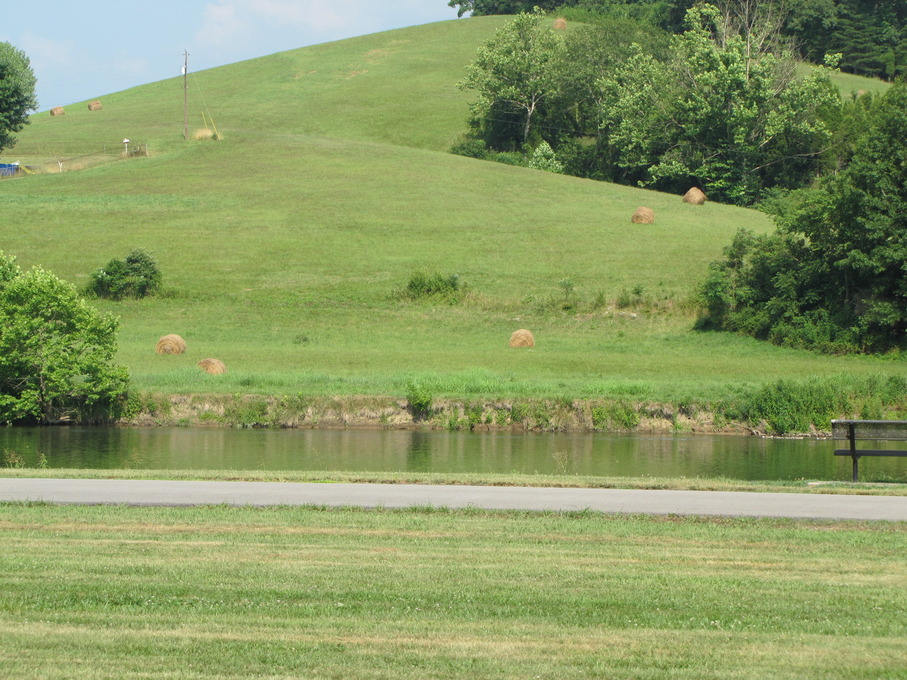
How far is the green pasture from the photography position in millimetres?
7355

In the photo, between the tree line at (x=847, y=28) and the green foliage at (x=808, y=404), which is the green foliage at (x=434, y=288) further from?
the tree line at (x=847, y=28)

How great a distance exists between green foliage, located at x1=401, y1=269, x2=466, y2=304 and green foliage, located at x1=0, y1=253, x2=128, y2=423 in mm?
19850

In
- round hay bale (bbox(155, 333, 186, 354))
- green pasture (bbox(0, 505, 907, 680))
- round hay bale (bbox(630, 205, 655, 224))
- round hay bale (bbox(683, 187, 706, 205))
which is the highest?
round hay bale (bbox(683, 187, 706, 205))

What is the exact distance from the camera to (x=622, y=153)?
8306cm

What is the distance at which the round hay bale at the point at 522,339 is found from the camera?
132 ft

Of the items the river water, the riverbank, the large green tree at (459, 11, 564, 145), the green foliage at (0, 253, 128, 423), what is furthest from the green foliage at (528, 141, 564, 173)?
the green foliage at (0, 253, 128, 423)

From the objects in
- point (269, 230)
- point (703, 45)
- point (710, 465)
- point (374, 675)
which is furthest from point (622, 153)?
point (374, 675)

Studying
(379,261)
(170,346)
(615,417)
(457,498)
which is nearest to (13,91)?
(379,261)

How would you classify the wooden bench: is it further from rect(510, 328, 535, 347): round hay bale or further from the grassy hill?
rect(510, 328, 535, 347): round hay bale

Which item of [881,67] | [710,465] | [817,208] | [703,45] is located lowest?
[710,465]

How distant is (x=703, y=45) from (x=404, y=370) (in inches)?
2019

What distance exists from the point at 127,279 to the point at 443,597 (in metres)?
41.9

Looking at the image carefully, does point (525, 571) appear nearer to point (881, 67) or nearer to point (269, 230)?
point (269, 230)

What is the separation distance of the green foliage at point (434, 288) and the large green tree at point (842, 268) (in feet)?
38.6
